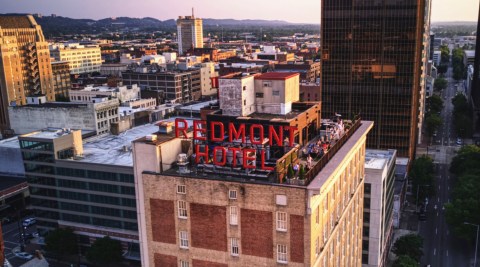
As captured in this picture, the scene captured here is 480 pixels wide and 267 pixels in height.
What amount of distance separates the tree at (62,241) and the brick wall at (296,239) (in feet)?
270

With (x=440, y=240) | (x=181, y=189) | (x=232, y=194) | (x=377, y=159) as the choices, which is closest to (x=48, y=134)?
(x=377, y=159)

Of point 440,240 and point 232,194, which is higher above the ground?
point 232,194

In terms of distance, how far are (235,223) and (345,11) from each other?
128667mm

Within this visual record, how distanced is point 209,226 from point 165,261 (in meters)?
6.76

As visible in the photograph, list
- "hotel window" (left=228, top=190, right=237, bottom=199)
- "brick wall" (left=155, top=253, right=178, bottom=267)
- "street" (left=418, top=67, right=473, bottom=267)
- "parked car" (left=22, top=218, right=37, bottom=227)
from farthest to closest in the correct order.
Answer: "parked car" (left=22, top=218, right=37, bottom=227) → "street" (left=418, top=67, right=473, bottom=267) → "brick wall" (left=155, top=253, right=178, bottom=267) → "hotel window" (left=228, top=190, right=237, bottom=199)

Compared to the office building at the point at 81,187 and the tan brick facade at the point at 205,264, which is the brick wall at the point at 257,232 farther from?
the office building at the point at 81,187

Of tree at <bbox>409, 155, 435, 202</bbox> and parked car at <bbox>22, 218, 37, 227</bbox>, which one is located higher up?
tree at <bbox>409, 155, 435, 202</bbox>

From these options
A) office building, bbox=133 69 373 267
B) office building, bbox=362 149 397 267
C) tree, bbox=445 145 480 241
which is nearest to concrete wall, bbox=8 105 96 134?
office building, bbox=362 149 397 267

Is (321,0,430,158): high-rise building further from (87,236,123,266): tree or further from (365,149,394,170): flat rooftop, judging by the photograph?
(87,236,123,266): tree

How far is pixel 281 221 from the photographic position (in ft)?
137

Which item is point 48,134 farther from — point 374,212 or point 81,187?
point 374,212

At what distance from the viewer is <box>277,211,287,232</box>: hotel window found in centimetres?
4160

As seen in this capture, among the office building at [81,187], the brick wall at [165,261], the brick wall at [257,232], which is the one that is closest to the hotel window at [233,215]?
the brick wall at [257,232]

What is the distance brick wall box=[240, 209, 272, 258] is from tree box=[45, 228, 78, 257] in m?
78.7
